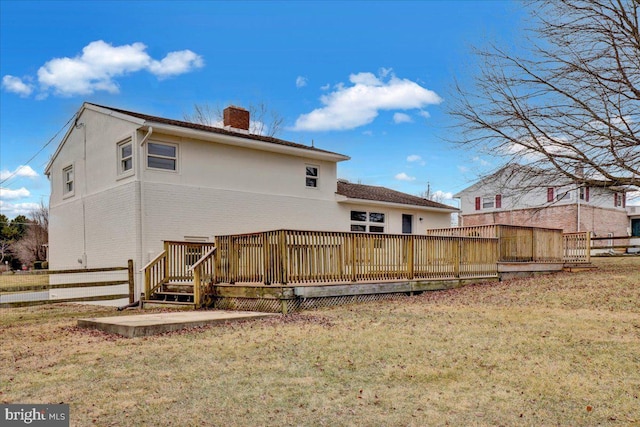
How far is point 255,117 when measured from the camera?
119 ft

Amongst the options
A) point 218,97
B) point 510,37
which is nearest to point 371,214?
point 510,37

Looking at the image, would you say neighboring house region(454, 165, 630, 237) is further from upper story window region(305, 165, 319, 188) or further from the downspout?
the downspout

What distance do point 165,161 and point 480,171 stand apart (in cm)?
1047

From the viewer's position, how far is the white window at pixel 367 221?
66.4 feet

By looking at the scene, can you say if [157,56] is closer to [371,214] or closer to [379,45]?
[379,45]

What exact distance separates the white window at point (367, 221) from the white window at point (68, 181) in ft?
37.1

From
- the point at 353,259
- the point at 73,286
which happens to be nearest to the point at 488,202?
the point at 353,259

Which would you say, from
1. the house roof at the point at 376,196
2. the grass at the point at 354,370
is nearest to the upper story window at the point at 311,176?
the house roof at the point at 376,196

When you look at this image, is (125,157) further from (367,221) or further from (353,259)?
(367,221)

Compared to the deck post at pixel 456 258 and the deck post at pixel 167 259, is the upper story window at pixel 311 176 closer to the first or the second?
the deck post at pixel 456 258

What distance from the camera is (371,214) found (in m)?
20.8

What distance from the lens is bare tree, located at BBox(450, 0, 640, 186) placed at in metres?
13.4

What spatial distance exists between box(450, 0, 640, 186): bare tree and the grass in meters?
6.64

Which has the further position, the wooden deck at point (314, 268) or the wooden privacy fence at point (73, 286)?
the wooden privacy fence at point (73, 286)
